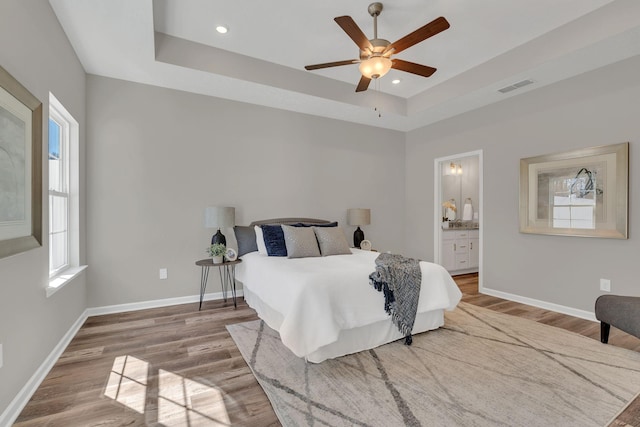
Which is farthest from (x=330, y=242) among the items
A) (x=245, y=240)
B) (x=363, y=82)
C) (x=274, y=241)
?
(x=363, y=82)

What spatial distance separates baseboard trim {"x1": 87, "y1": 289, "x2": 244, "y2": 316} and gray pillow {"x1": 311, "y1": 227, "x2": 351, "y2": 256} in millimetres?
1446

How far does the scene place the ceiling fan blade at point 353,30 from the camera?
88.3 inches

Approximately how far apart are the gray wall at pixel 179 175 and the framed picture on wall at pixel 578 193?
2.64 metres

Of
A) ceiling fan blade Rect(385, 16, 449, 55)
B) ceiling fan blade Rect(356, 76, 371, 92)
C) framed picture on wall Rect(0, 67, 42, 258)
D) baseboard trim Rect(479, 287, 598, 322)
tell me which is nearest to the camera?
framed picture on wall Rect(0, 67, 42, 258)

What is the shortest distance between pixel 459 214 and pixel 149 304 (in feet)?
20.1

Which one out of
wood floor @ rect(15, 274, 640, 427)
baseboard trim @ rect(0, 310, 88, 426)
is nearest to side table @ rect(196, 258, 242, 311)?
wood floor @ rect(15, 274, 640, 427)

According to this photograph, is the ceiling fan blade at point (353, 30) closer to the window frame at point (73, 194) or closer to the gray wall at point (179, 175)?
the gray wall at point (179, 175)

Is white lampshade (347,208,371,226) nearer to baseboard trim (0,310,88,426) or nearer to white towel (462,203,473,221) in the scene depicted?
white towel (462,203,473,221)

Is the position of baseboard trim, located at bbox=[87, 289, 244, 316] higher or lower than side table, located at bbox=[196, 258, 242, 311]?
lower

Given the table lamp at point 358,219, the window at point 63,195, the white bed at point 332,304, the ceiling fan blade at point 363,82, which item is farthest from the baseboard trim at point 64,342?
the ceiling fan blade at point 363,82

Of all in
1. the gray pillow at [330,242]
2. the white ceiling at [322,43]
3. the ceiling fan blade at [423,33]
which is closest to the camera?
the ceiling fan blade at [423,33]

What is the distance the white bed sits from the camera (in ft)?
7.35

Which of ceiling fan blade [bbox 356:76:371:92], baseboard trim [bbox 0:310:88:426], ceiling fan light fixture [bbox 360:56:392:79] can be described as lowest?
baseboard trim [bbox 0:310:88:426]

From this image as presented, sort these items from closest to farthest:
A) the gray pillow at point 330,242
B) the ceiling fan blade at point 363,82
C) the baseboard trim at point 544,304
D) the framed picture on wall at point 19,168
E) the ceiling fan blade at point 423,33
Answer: the framed picture on wall at point 19,168 < the ceiling fan blade at point 423,33 < the ceiling fan blade at point 363,82 < the baseboard trim at point 544,304 < the gray pillow at point 330,242
